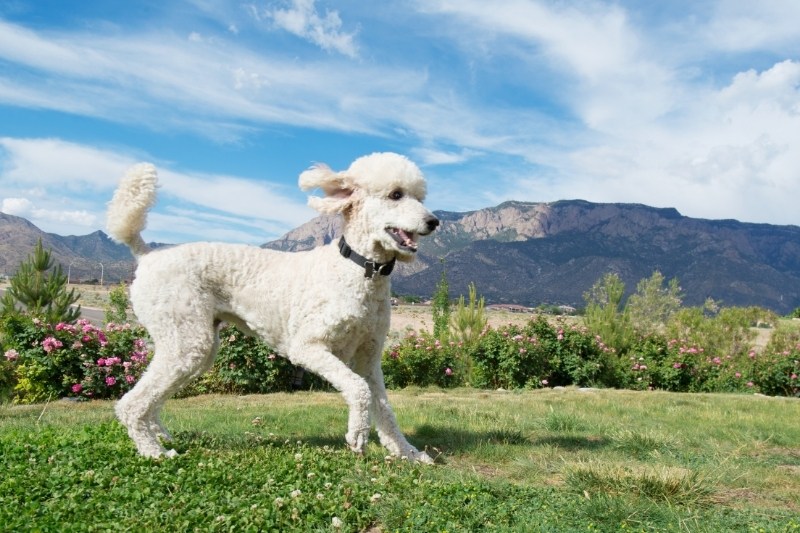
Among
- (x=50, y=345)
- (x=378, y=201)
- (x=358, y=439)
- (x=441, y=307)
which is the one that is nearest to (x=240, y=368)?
(x=50, y=345)

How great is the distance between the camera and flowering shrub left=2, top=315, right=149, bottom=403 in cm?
973

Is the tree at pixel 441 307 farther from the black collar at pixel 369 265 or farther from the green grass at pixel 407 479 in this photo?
the black collar at pixel 369 265

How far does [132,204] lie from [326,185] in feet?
5.11

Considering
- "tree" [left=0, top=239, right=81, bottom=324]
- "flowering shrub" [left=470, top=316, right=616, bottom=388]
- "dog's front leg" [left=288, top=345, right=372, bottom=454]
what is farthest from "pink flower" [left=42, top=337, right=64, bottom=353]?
"flowering shrub" [left=470, top=316, right=616, bottom=388]

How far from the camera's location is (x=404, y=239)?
4531mm

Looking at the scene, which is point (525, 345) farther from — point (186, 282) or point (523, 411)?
point (186, 282)

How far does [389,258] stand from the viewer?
4707 mm

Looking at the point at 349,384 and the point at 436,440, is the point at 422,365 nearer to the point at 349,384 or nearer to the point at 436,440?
the point at 436,440

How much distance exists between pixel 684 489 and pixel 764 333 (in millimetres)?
17101

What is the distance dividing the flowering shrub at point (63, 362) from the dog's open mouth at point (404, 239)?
6.87 metres

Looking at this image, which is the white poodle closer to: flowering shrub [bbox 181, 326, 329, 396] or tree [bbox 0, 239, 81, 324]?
flowering shrub [bbox 181, 326, 329, 396]

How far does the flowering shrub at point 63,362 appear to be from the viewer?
973 centimetres

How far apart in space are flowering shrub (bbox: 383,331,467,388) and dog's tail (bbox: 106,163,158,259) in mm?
7880

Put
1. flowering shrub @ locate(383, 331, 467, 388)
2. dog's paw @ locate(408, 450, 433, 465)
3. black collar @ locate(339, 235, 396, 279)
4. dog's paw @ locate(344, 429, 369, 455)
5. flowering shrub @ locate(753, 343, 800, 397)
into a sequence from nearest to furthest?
dog's paw @ locate(344, 429, 369, 455)
black collar @ locate(339, 235, 396, 279)
dog's paw @ locate(408, 450, 433, 465)
flowering shrub @ locate(383, 331, 467, 388)
flowering shrub @ locate(753, 343, 800, 397)
